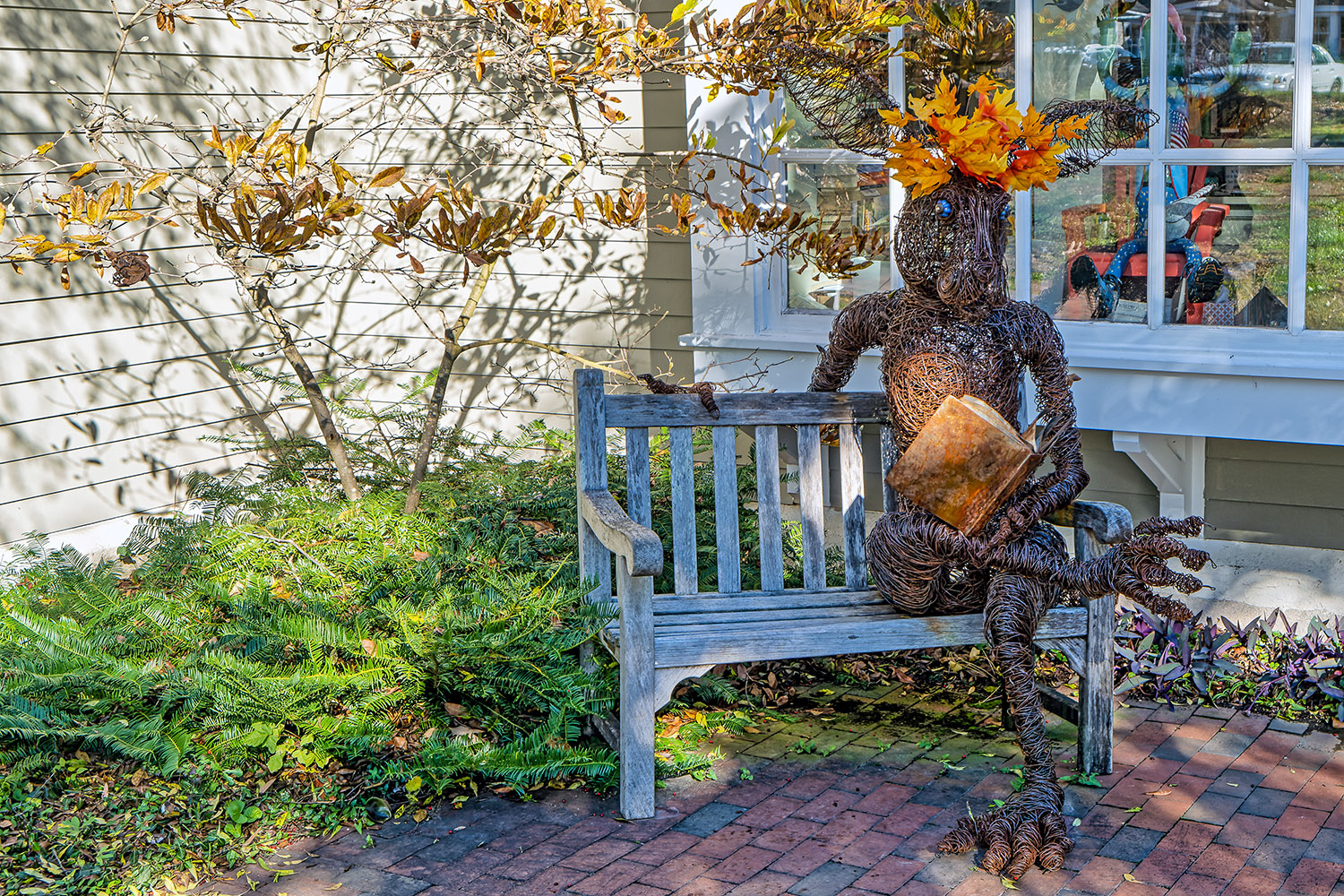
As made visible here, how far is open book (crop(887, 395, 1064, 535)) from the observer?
9.86 feet

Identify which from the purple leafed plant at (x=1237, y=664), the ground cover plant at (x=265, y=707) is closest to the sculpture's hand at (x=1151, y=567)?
the purple leafed plant at (x=1237, y=664)

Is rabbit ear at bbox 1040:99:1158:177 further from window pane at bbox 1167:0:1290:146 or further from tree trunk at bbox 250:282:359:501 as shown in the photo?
tree trunk at bbox 250:282:359:501

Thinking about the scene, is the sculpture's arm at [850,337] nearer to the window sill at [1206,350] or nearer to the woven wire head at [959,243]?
the woven wire head at [959,243]

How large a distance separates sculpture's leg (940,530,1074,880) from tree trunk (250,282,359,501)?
112 inches

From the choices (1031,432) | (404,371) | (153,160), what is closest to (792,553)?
(1031,432)

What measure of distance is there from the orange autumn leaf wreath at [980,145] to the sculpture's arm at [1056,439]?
0.39m

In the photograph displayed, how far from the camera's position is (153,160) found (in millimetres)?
5816

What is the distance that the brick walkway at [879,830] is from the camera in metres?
2.82

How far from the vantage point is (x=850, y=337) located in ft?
11.6

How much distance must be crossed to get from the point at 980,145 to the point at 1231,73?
6.22ft

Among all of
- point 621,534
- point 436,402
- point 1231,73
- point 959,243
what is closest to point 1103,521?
point 959,243

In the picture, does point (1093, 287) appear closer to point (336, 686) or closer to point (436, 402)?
point (436, 402)

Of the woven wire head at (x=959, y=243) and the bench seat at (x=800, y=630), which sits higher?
the woven wire head at (x=959, y=243)

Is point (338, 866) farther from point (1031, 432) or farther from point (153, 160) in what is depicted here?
point (153, 160)
